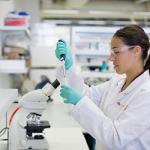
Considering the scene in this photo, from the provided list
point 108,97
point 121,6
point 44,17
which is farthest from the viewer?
point 44,17

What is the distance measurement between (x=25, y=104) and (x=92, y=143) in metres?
1.02

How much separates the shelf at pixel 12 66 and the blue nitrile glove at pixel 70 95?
57.3 inches

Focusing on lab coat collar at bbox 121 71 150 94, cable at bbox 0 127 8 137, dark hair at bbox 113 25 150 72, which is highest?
dark hair at bbox 113 25 150 72

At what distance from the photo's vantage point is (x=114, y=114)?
69.5 inches

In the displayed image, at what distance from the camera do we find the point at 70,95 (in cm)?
159

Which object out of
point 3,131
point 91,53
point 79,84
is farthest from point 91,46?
point 3,131

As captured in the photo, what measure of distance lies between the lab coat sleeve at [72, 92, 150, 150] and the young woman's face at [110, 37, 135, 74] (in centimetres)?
17

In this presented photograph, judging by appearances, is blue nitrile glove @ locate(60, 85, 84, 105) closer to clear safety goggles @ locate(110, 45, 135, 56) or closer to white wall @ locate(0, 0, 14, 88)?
clear safety goggles @ locate(110, 45, 135, 56)

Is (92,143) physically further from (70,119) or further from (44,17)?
(44,17)

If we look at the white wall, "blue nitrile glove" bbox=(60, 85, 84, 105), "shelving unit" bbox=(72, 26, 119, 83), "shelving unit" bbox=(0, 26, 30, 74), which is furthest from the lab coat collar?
"shelving unit" bbox=(72, 26, 119, 83)

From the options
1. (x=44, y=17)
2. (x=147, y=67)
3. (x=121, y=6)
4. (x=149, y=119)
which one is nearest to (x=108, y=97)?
(x=147, y=67)

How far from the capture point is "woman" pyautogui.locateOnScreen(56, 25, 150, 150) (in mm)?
1531

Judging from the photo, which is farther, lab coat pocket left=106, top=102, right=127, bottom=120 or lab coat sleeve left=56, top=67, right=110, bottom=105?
lab coat sleeve left=56, top=67, right=110, bottom=105

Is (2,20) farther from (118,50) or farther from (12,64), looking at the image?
(118,50)
